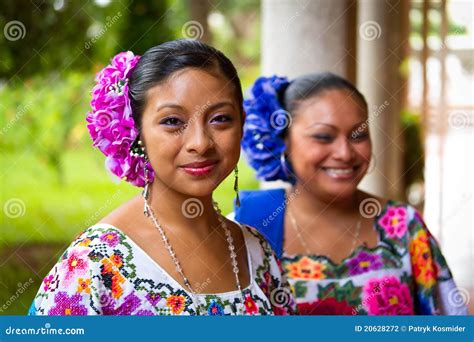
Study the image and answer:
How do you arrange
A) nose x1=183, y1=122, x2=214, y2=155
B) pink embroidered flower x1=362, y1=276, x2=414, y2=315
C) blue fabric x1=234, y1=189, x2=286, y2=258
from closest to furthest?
nose x1=183, y1=122, x2=214, y2=155 → pink embroidered flower x1=362, y1=276, x2=414, y2=315 → blue fabric x1=234, y1=189, x2=286, y2=258

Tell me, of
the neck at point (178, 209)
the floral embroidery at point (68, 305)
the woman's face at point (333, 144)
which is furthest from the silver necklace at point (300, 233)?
the floral embroidery at point (68, 305)

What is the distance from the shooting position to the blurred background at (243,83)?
4.05 metres

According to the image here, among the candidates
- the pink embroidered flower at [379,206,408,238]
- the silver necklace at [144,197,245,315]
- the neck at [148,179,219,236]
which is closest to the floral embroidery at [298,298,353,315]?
the pink embroidered flower at [379,206,408,238]

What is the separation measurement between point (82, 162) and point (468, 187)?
306cm

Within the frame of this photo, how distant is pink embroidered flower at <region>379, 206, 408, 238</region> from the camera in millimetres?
3146

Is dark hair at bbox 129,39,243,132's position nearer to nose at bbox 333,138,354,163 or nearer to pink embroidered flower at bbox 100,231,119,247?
pink embroidered flower at bbox 100,231,119,247

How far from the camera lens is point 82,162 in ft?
21.8

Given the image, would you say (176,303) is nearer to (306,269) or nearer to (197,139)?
(197,139)

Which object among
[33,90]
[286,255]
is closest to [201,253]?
[286,255]

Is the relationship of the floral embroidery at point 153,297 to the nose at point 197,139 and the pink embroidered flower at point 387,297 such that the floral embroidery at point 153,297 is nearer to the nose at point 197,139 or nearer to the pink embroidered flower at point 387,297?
the nose at point 197,139

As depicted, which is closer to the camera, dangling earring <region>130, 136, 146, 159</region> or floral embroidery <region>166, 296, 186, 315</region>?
floral embroidery <region>166, 296, 186, 315</region>

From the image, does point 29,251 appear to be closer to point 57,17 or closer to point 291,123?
point 57,17

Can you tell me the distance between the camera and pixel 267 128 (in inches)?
135

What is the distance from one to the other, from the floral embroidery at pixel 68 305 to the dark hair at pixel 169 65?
50 centimetres
